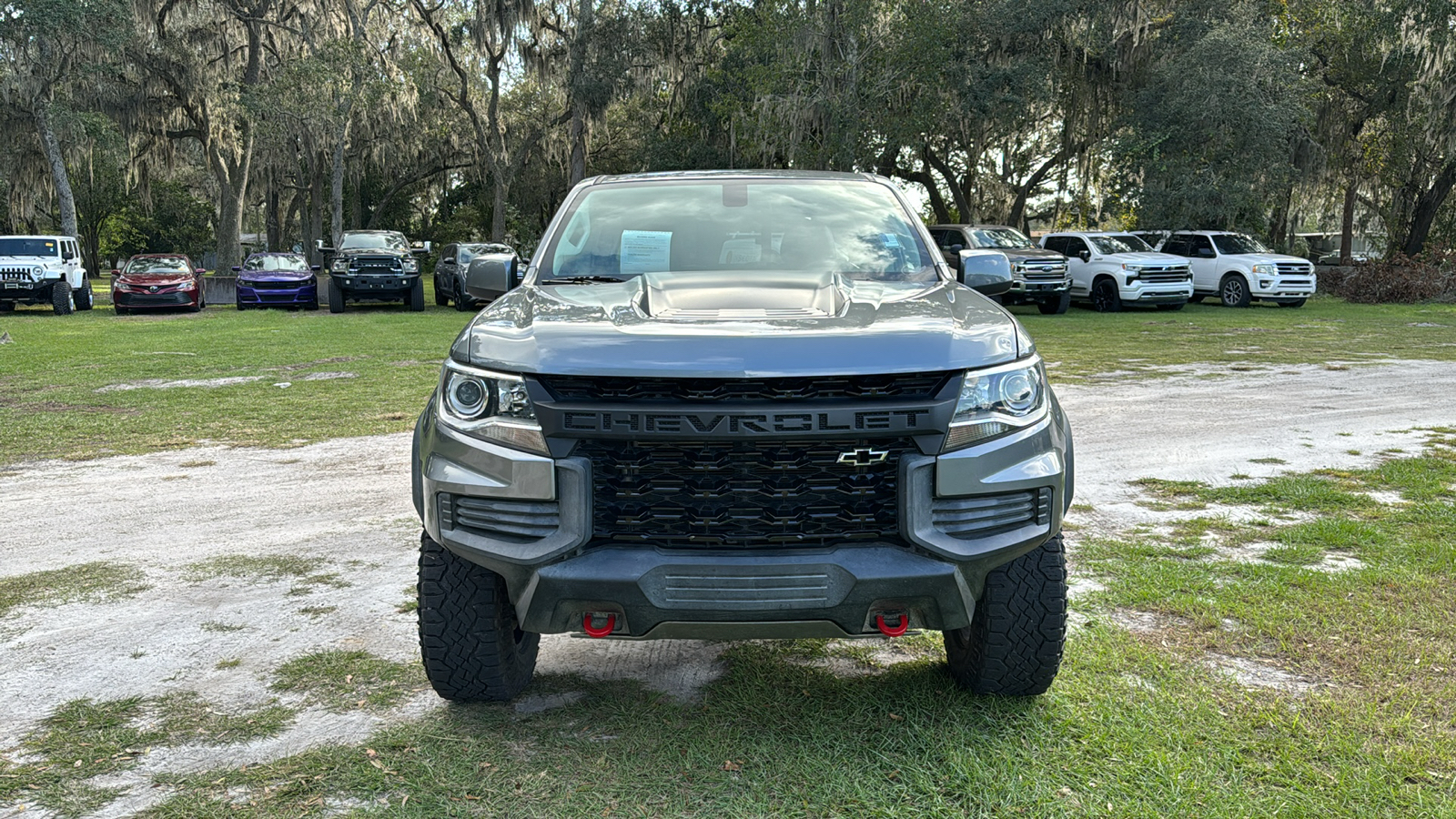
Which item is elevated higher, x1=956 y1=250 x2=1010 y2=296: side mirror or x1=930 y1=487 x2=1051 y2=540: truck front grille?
x1=956 y1=250 x2=1010 y2=296: side mirror

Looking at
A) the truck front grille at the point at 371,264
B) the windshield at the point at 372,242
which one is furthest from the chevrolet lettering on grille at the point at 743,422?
the windshield at the point at 372,242

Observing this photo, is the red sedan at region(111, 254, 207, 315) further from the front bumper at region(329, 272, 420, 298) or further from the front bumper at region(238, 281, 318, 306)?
the front bumper at region(329, 272, 420, 298)

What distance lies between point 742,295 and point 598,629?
1137 millimetres

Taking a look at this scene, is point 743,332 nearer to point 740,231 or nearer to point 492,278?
point 740,231

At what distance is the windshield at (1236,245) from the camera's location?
24.5 metres

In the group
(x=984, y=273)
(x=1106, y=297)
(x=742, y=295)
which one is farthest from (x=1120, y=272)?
(x=742, y=295)

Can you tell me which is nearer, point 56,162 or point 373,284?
point 373,284

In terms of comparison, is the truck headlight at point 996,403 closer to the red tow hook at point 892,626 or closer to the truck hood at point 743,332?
the truck hood at point 743,332

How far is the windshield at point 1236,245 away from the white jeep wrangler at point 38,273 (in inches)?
993

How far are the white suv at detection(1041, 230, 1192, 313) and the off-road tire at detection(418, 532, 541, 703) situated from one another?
22102mm

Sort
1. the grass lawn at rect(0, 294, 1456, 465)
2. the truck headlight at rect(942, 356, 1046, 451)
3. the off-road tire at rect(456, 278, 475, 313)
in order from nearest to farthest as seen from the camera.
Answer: the truck headlight at rect(942, 356, 1046, 451), the grass lawn at rect(0, 294, 1456, 465), the off-road tire at rect(456, 278, 475, 313)

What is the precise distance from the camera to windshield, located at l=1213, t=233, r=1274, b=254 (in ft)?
80.3

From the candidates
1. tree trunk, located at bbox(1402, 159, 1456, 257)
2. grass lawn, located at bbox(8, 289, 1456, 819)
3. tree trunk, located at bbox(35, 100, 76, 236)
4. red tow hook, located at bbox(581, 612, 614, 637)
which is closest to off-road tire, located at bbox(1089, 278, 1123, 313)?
tree trunk, located at bbox(1402, 159, 1456, 257)

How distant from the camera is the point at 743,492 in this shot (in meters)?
2.78
